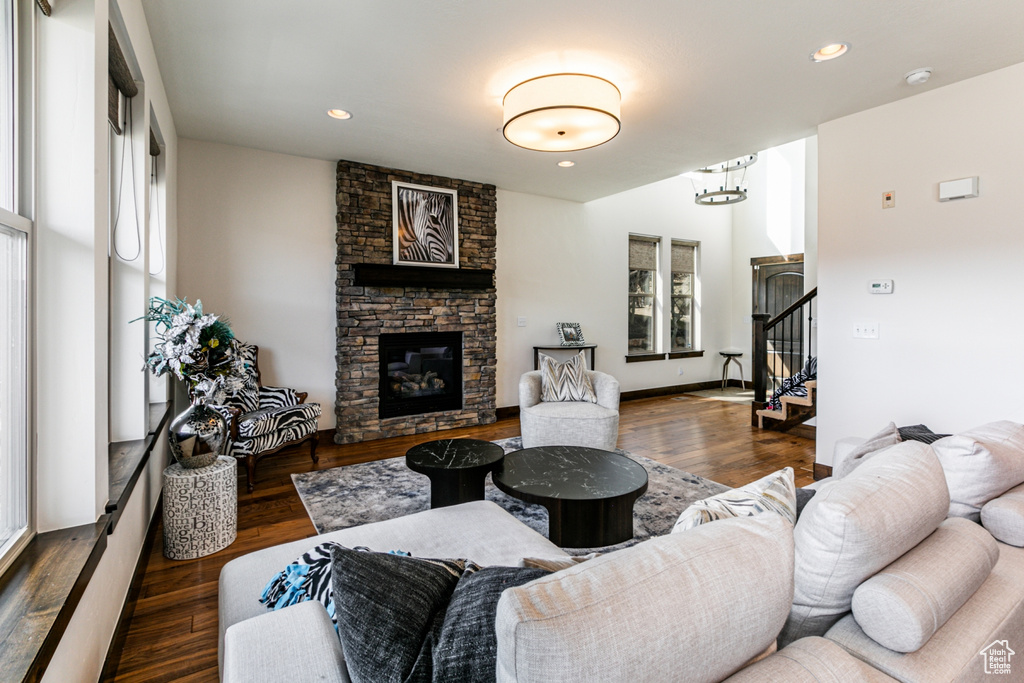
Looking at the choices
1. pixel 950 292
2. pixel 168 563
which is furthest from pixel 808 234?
pixel 168 563

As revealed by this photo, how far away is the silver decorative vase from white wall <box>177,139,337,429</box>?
2.02 m

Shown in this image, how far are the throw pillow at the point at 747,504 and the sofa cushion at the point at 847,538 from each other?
0.29 ft

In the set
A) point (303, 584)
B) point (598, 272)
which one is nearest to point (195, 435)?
point (303, 584)

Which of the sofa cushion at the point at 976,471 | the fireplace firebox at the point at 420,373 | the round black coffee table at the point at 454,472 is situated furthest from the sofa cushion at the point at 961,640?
the fireplace firebox at the point at 420,373

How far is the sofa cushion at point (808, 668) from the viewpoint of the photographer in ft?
2.70

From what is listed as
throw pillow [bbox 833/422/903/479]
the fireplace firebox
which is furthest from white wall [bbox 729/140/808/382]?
throw pillow [bbox 833/422/903/479]

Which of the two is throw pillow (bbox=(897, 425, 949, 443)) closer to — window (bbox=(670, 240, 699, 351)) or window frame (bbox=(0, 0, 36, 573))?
window frame (bbox=(0, 0, 36, 573))

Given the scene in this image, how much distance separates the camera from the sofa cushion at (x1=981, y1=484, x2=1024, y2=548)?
1467 millimetres

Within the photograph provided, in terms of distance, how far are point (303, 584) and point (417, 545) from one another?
0.50m

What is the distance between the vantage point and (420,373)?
5340 millimetres

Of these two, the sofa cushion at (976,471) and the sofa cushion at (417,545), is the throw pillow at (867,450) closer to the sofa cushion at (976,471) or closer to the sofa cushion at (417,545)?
the sofa cushion at (976,471)

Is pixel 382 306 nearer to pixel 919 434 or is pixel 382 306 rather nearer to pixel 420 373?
pixel 420 373

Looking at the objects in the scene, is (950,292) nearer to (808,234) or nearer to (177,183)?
(808,234)

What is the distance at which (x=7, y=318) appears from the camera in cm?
133
